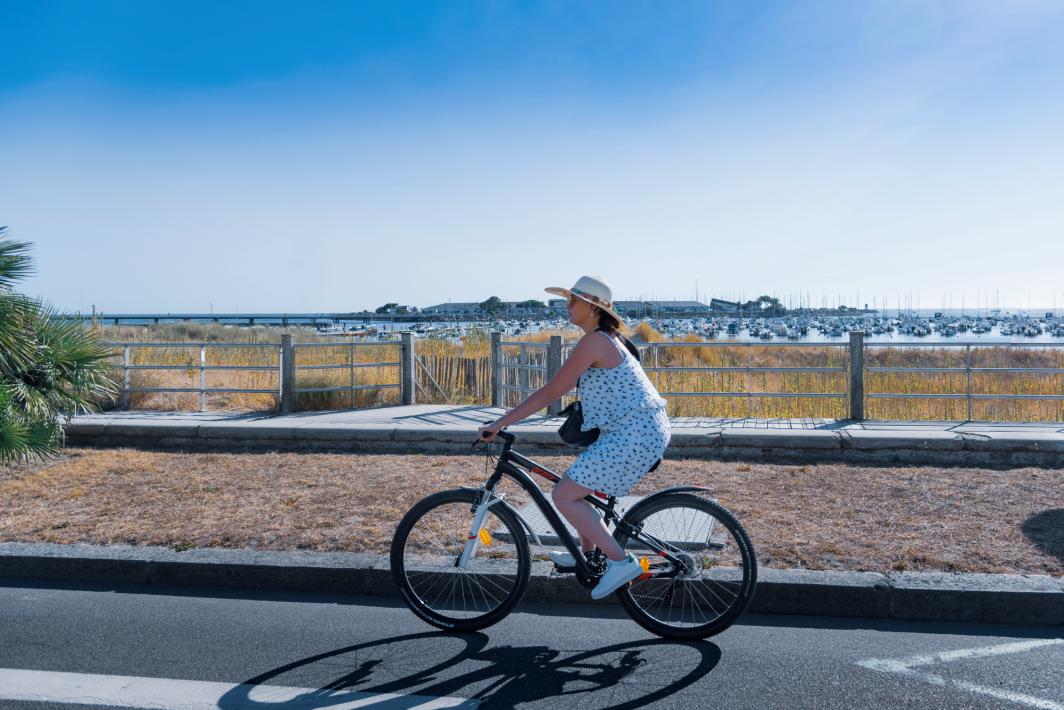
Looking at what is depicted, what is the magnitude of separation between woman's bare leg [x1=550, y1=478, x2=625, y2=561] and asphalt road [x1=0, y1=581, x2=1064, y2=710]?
0.58 m

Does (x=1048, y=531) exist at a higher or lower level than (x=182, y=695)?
higher

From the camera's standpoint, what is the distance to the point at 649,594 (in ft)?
16.6

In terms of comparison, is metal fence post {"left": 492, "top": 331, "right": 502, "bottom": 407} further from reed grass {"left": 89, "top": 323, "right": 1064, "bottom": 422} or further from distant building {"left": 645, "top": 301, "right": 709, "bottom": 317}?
distant building {"left": 645, "top": 301, "right": 709, "bottom": 317}

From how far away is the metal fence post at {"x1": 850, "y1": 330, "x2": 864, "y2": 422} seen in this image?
40.7 feet

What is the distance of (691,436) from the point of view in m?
10.1

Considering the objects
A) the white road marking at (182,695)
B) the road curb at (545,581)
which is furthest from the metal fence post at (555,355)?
the white road marking at (182,695)

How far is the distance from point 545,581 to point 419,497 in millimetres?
2621

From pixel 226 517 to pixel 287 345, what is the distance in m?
7.08

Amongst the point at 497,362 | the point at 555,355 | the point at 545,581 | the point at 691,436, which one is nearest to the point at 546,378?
the point at 555,355

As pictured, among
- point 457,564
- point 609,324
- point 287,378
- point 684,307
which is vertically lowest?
point 457,564

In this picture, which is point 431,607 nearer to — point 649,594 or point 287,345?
point 649,594

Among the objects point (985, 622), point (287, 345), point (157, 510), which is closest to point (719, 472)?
point (985, 622)

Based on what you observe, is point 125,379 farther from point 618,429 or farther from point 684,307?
point 684,307

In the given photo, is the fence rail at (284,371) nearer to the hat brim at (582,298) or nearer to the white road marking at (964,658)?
the hat brim at (582,298)
